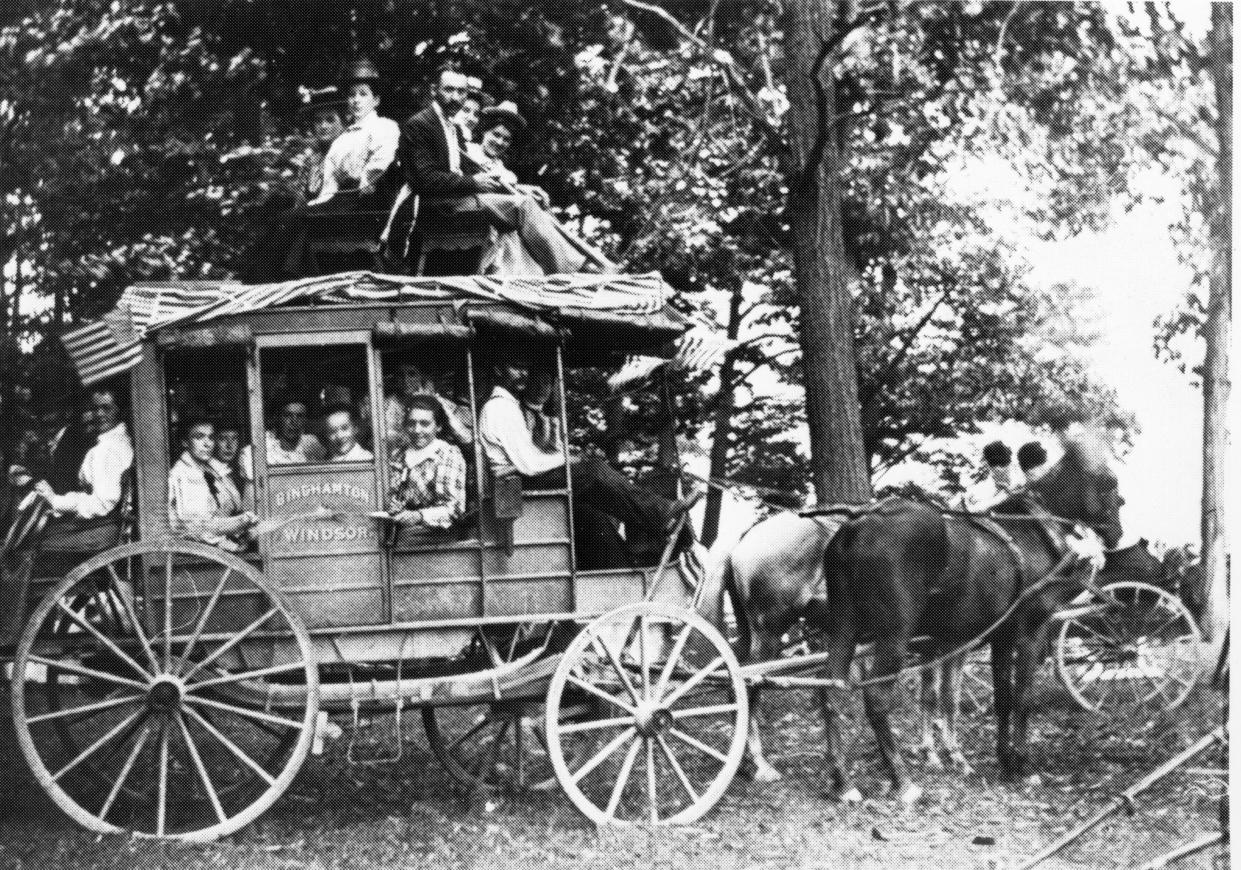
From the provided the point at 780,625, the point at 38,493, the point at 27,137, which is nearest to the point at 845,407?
the point at 780,625

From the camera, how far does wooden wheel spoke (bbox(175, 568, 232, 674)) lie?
18.1 feet

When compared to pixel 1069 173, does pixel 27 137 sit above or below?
above

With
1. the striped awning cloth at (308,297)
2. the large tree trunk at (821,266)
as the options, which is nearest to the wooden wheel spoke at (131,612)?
the striped awning cloth at (308,297)

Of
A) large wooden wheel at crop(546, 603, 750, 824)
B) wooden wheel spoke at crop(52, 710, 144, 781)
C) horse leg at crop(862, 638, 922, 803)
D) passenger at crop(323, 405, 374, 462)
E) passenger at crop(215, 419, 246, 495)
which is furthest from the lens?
horse leg at crop(862, 638, 922, 803)

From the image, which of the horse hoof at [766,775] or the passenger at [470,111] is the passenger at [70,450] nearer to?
the passenger at [470,111]

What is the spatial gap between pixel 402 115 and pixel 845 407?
9.35 feet

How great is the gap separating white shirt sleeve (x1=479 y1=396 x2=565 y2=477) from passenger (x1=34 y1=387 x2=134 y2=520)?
1562mm

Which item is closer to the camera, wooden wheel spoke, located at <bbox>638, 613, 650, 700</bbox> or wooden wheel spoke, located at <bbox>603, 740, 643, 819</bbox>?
wooden wheel spoke, located at <bbox>603, 740, 643, 819</bbox>

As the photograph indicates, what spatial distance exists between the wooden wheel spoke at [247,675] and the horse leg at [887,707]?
259 centimetres

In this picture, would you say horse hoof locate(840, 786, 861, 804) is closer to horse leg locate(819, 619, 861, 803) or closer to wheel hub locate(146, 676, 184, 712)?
horse leg locate(819, 619, 861, 803)

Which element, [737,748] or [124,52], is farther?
[124,52]

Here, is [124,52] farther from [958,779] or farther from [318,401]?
[958,779]

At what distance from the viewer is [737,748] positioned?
5926mm

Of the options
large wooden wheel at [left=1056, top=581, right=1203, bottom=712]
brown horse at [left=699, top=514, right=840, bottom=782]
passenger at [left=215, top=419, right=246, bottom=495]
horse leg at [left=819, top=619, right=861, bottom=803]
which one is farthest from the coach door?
large wooden wheel at [left=1056, top=581, right=1203, bottom=712]
